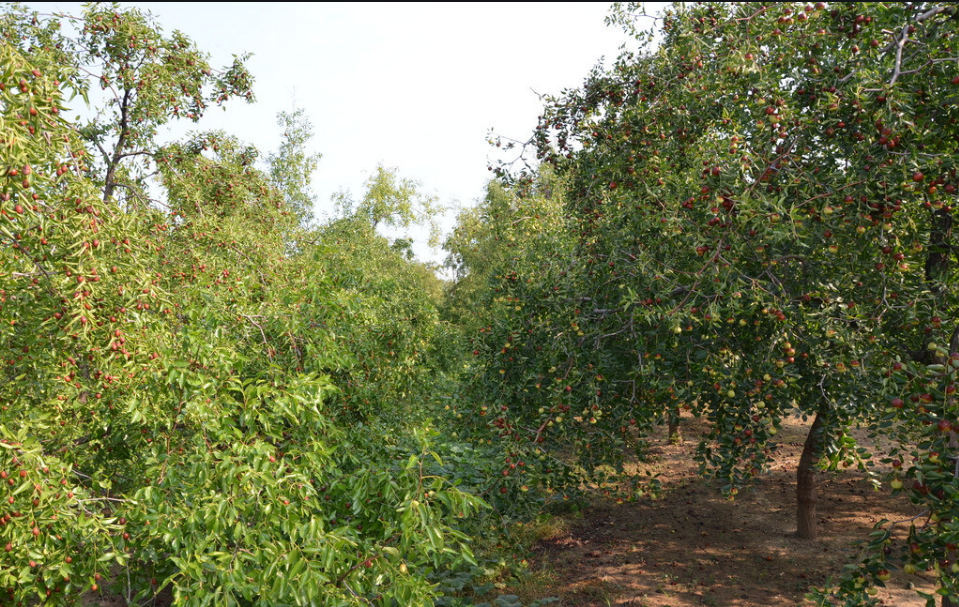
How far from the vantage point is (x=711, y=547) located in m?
9.15

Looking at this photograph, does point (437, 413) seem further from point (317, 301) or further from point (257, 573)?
point (257, 573)

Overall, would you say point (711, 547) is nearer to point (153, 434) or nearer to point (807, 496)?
point (807, 496)

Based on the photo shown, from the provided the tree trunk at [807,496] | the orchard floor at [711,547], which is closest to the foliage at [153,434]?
the orchard floor at [711,547]

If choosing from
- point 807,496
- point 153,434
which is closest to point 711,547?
point 807,496

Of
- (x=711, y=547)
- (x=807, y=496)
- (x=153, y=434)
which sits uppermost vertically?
(x=153, y=434)

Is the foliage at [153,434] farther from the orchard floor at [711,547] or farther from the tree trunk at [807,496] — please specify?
the tree trunk at [807,496]

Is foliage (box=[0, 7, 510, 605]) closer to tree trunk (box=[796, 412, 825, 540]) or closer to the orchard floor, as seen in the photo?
the orchard floor

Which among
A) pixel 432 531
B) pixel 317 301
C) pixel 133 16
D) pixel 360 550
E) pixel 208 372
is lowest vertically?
pixel 360 550

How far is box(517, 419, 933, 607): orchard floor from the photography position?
774 cm

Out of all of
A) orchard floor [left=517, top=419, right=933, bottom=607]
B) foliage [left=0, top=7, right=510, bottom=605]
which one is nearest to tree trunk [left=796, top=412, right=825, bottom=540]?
orchard floor [left=517, top=419, right=933, bottom=607]

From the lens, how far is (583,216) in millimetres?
7688

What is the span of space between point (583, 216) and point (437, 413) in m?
3.69

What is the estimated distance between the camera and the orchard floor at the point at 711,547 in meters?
7.74

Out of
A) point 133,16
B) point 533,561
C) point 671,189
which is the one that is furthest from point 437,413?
point 133,16
